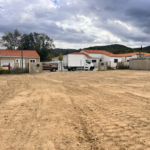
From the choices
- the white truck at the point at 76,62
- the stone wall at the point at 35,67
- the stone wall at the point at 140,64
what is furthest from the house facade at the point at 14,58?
the stone wall at the point at 140,64

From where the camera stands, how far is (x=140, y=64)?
29.5m

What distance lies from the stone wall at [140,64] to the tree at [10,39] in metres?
34.3

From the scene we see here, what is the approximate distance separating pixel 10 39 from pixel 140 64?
37.4 m

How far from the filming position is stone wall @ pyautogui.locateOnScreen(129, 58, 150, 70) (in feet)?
92.7

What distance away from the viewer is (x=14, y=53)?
35.8 metres

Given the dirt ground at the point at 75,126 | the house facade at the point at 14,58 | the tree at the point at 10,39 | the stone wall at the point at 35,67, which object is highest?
the tree at the point at 10,39

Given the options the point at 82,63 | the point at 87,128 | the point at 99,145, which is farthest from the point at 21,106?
the point at 82,63

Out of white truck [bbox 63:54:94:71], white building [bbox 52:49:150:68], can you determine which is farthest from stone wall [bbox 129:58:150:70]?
white building [bbox 52:49:150:68]

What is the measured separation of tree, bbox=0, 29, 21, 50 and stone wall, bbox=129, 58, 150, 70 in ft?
113

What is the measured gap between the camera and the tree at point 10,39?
4716 cm

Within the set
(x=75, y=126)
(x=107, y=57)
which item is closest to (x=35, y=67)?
(x=75, y=126)

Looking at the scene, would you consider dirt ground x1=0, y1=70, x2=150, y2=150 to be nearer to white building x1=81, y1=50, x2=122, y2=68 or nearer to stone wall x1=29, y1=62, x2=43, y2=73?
stone wall x1=29, y1=62, x2=43, y2=73

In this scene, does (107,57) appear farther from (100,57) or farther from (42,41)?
(42,41)

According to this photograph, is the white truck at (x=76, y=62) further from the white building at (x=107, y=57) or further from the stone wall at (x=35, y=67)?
the white building at (x=107, y=57)
